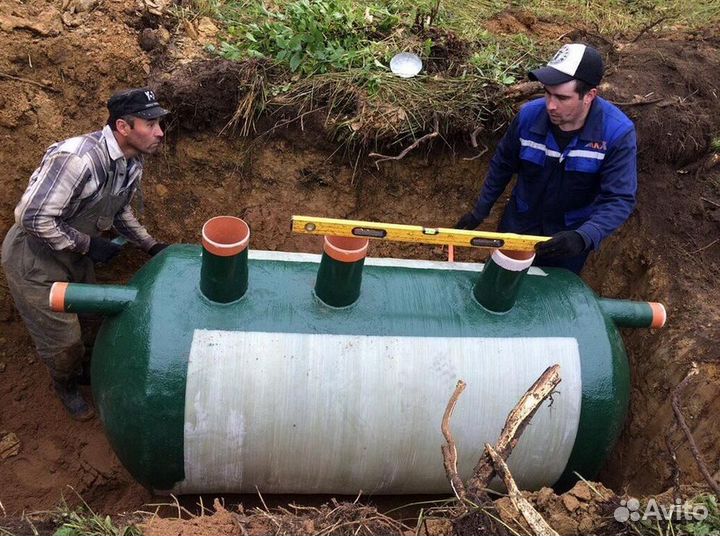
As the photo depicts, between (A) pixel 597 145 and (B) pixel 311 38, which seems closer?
(A) pixel 597 145

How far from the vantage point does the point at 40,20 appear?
4.93 meters

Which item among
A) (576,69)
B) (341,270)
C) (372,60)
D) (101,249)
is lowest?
(101,249)

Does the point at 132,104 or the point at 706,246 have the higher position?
the point at 132,104

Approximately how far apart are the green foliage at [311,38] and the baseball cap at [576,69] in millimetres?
1826

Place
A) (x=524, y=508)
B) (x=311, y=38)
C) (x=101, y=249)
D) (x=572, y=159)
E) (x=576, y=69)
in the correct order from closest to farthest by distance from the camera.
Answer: (x=524, y=508)
(x=576, y=69)
(x=101, y=249)
(x=572, y=159)
(x=311, y=38)

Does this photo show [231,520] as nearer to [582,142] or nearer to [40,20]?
[582,142]

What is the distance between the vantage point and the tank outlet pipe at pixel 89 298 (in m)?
3.21

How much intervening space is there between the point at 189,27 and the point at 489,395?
13.8 ft

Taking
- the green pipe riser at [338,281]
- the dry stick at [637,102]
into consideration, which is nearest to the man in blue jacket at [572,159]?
the dry stick at [637,102]

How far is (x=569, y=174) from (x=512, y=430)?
83.4 inches

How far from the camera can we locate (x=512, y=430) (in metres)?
2.50

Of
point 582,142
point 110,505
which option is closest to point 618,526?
point 582,142

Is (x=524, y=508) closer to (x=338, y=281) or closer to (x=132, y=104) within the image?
(x=338, y=281)

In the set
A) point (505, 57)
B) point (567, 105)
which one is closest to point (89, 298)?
point (567, 105)
